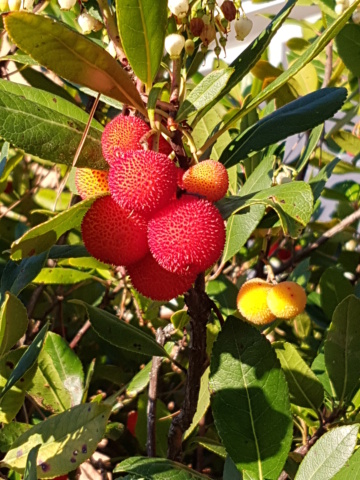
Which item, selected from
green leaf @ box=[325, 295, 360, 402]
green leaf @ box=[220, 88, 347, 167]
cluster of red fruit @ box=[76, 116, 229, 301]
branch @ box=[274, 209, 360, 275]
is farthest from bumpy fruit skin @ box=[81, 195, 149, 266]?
branch @ box=[274, 209, 360, 275]

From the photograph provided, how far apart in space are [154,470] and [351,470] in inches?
8.2

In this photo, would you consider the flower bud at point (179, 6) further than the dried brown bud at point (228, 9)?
No

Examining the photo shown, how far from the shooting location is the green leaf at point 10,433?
0.97 m

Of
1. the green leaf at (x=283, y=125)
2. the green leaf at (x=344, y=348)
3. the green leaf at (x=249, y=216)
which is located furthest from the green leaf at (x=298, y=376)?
the green leaf at (x=283, y=125)

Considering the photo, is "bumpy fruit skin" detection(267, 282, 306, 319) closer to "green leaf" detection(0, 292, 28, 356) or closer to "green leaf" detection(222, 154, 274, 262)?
"green leaf" detection(222, 154, 274, 262)

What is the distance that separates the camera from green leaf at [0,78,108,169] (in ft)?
2.69

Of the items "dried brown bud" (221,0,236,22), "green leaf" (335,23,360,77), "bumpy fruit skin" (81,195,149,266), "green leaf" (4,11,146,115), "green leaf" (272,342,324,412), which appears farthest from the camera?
"green leaf" (335,23,360,77)

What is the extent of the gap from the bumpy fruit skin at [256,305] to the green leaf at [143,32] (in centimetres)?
40

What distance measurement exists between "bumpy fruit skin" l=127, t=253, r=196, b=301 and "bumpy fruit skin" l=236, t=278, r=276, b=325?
0.27 m

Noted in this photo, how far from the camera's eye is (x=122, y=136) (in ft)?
2.59

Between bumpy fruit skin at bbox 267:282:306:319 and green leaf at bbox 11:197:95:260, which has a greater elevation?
green leaf at bbox 11:197:95:260

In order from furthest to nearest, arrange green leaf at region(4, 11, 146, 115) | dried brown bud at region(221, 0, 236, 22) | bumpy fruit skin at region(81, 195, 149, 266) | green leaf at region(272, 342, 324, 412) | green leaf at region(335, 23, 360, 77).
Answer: green leaf at region(335, 23, 360, 77), green leaf at region(272, 342, 324, 412), dried brown bud at region(221, 0, 236, 22), bumpy fruit skin at region(81, 195, 149, 266), green leaf at region(4, 11, 146, 115)

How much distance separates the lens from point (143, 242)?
0.82m

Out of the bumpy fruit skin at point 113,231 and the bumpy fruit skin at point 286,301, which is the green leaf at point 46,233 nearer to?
the bumpy fruit skin at point 113,231
